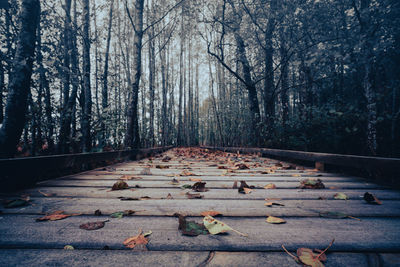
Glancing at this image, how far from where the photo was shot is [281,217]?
1182mm

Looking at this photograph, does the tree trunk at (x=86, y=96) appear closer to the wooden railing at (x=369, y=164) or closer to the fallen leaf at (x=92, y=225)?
the fallen leaf at (x=92, y=225)

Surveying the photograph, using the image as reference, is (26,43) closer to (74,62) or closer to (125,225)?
(125,225)

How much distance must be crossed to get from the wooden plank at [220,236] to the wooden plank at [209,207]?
0.10 meters

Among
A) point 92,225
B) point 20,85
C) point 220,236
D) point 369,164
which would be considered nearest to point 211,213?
point 220,236

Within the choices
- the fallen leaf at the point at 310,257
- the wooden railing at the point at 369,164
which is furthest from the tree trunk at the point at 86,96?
the fallen leaf at the point at 310,257

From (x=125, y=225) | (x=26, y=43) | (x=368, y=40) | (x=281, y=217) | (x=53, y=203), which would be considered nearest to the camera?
(x=125, y=225)

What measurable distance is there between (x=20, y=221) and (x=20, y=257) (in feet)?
1.44

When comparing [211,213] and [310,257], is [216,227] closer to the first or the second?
[211,213]

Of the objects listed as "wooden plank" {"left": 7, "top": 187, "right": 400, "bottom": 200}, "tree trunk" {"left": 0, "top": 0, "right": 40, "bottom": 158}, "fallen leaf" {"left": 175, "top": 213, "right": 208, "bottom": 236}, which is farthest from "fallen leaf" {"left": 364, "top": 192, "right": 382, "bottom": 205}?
"tree trunk" {"left": 0, "top": 0, "right": 40, "bottom": 158}

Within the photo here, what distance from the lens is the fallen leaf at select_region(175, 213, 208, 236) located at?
0.95m

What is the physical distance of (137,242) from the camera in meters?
0.87

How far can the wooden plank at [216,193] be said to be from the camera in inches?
63.6

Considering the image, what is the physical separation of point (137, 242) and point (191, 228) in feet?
0.85

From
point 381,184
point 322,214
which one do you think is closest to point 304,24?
point 381,184
